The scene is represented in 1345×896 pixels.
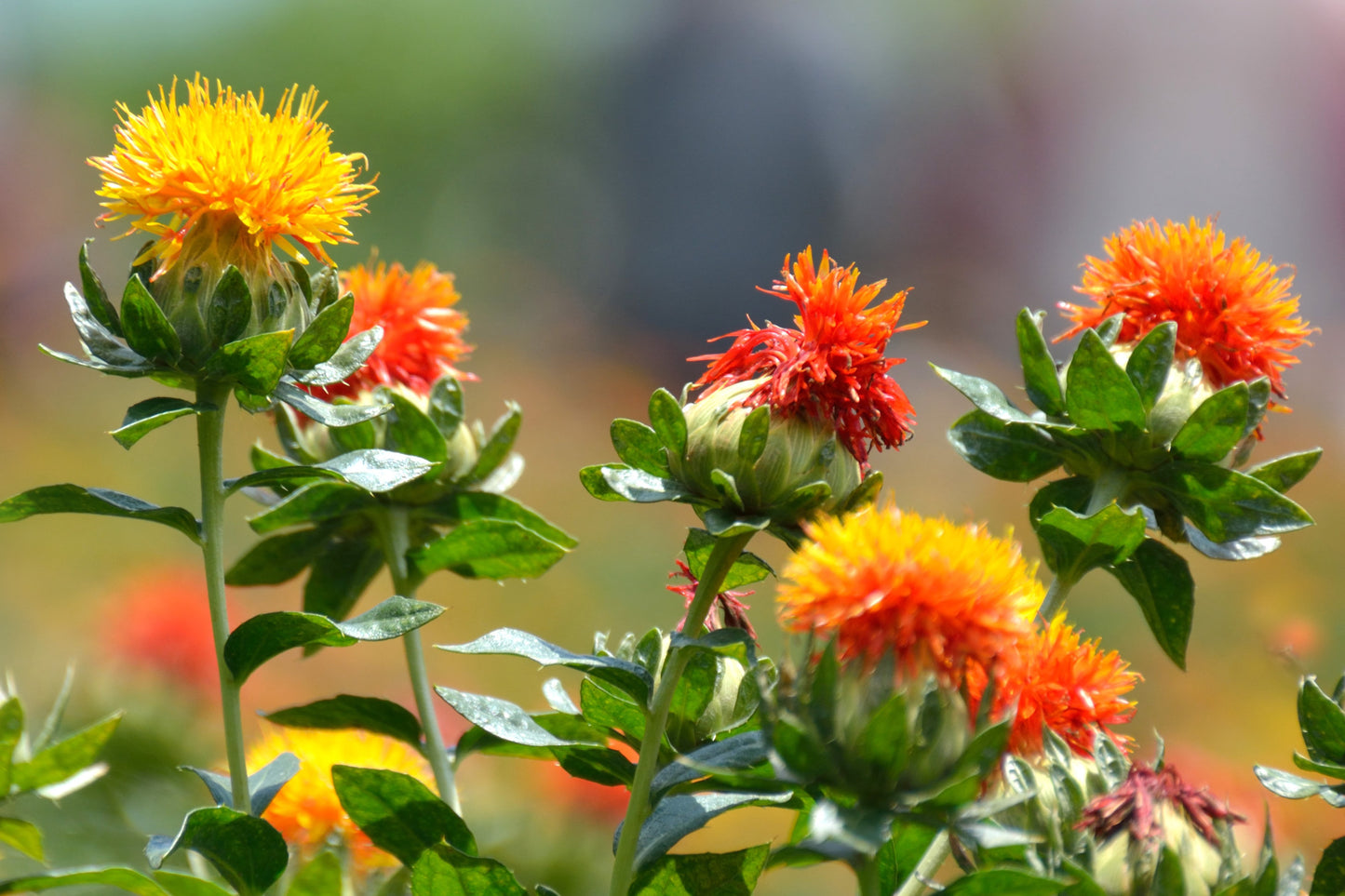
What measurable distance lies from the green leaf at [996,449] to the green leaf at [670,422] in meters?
0.21

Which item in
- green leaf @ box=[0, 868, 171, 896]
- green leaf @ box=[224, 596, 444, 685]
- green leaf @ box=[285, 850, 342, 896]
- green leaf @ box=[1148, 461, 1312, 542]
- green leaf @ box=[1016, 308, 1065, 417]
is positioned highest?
green leaf @ box=[1016, 308, 1065, 417]

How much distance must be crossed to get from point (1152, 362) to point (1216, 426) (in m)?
0.05

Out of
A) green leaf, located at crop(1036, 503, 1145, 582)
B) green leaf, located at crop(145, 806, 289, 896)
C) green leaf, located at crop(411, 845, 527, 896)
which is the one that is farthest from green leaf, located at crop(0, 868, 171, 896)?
green leaf, located at crop(1036, 503, 1145, 582)

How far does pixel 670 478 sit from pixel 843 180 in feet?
19.8

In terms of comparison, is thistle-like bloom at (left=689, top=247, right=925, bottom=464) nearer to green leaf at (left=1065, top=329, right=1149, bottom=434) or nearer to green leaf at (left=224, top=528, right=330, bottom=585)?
green leaf at (left=1065, top=329, right=1149, bottom=434)

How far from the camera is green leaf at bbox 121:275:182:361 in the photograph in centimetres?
55

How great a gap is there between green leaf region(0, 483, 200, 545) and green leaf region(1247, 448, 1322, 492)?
1.88 ft

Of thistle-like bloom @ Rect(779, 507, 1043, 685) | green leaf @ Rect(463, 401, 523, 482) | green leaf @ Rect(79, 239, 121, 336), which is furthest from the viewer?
green leaf @ Rect(463, 401, 523, 482)

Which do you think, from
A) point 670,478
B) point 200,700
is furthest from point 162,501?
point 670,478

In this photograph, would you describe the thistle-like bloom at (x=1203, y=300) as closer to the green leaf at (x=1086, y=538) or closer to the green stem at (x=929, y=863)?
the green leaf at (x=1086, y=538)

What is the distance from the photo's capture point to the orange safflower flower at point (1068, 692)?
57 centimetres

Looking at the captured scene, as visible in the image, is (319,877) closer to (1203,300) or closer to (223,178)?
(223,178)

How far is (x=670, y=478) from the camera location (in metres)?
0.58

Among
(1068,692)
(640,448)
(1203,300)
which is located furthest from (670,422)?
(1203,300)
